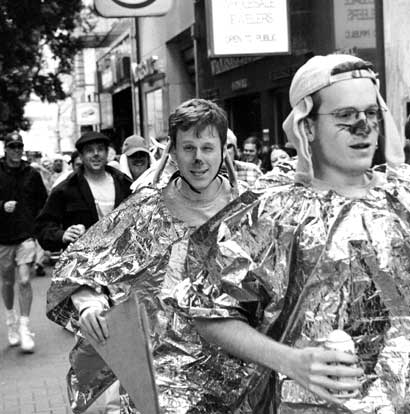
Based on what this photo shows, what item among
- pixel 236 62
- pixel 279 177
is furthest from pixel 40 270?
pixel 279 177

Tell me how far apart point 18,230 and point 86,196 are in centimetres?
332

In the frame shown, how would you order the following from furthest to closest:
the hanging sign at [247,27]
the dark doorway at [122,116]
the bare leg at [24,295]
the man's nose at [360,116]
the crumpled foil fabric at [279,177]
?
the dark doorway at [122,116] < the hanging sign at [247,27] < the bare leg at [24,295] < the crumpled foil fabric at [279,177] < the man's nose at [360,116]

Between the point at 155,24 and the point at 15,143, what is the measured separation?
15.2 meters

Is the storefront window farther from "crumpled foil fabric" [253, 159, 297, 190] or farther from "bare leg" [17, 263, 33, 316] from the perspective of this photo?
"crumpled foil fabric" [253, 159, 297, 190]

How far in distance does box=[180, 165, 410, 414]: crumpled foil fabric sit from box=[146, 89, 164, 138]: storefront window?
2108 centimetres

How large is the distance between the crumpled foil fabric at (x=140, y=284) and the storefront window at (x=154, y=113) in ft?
64.6

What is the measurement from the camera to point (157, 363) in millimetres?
3359

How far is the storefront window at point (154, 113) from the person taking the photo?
2356cm

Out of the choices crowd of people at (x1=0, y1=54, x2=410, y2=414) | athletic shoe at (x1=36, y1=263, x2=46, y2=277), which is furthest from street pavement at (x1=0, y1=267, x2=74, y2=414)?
athletic shoe at (x1=36, y1=263, x2=46, y2=277)

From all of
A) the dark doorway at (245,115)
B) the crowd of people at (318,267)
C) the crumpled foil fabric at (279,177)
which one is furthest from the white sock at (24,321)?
the dark doorway at (245,115)

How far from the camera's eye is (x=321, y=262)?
7.50ft

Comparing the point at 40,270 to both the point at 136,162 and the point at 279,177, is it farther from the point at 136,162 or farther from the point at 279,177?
the point at 279,177

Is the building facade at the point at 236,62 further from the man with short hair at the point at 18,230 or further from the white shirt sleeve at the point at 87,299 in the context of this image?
the white shirt sleeve at the point at 87,299

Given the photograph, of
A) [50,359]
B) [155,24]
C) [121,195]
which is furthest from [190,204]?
[155,24]
